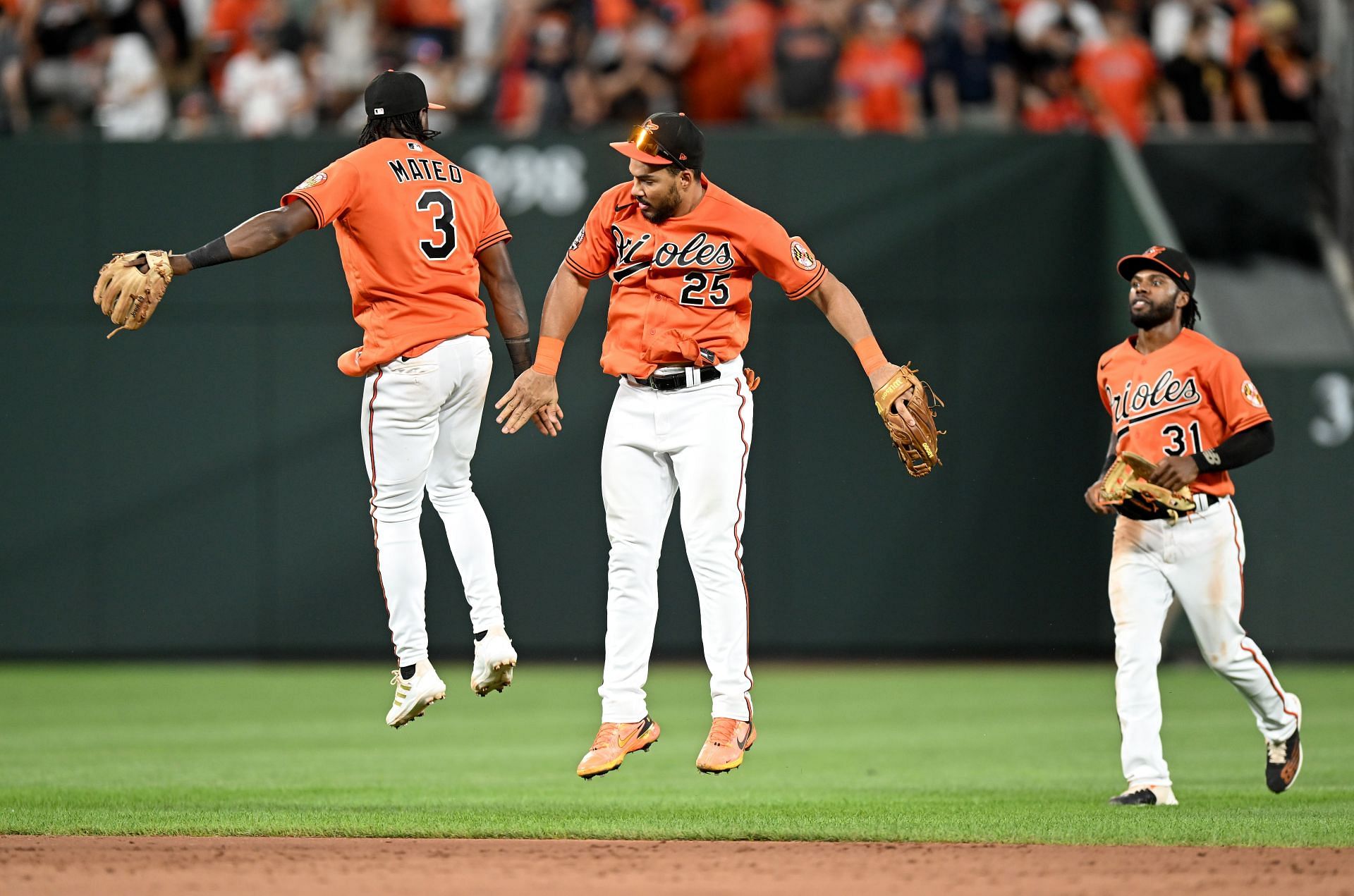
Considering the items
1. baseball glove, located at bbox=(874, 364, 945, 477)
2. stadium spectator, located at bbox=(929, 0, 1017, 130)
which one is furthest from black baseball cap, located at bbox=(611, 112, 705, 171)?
stadium spectator, located at bbox=(929, 0, 1017, 130)

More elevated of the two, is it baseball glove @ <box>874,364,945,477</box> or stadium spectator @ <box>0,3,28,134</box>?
stadium spectator @ <box>0,3,28,134</box>

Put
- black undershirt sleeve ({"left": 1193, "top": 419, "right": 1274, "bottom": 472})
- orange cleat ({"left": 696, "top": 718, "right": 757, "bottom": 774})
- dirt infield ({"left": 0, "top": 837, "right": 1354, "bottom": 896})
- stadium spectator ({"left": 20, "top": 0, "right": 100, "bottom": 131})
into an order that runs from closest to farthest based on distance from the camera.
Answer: dirt infield ({"left": 0, "top": 837, "right": 1354, "bottom": 896}) < orange cleat ({"left": 696, "top": 718, "right": 757, "bottom": 774}) < black undershirt sleeve ({"left": 1193, "top": 419, "right": 1274, "bottom": 472}) < stadium spectator ({"left": 20, "top": 0, "right": 100, "bottom": 131})

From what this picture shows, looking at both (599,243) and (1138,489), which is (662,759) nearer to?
(1138,489)

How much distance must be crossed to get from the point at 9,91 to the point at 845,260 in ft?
25.1

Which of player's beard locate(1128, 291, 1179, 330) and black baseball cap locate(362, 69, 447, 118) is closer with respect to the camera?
black baseball cap locate(362, 69, 447, 118)

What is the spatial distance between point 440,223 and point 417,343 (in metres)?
0.50

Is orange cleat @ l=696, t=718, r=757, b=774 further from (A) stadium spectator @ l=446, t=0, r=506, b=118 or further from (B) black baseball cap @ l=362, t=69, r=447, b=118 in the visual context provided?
(A) stadium spectator @ l=446, t=0, r=506, b=118

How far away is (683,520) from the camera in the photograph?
725cm

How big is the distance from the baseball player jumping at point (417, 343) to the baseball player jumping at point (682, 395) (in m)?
0.38

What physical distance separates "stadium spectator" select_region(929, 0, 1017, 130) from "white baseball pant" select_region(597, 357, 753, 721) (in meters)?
9.67

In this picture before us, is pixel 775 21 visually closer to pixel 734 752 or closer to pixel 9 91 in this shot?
pixel 9 91

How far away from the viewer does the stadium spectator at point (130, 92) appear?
15.7m

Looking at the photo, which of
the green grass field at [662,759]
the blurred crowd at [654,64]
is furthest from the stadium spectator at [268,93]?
the green grass field at [662,759]

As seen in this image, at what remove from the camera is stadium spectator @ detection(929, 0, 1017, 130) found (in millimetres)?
16125
